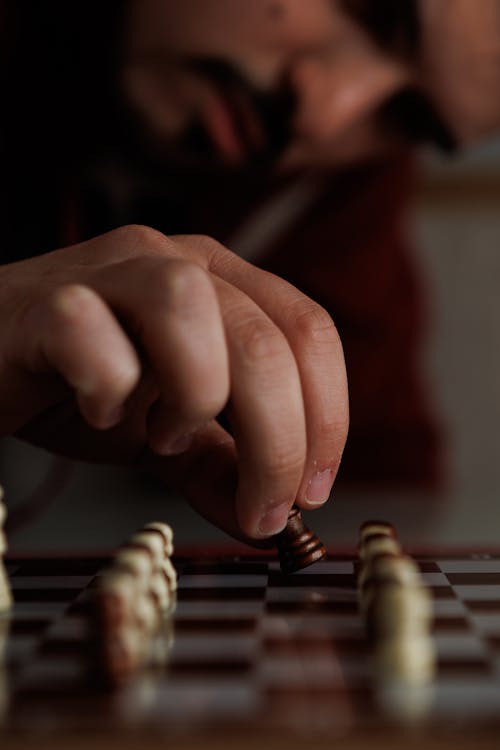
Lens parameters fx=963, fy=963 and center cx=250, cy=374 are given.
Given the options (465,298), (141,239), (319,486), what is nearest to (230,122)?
(141,239)

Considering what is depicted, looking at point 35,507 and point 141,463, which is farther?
point 35,507

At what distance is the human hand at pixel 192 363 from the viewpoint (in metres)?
0.63

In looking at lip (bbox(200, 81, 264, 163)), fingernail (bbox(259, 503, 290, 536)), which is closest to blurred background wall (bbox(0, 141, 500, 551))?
lip (bbox(200, 81, 264, 163))

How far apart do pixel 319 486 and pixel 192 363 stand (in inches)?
7.5

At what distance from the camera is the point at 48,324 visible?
65cm

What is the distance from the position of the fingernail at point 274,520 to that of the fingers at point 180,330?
3.8 inches

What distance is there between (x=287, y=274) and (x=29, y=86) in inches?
53.9

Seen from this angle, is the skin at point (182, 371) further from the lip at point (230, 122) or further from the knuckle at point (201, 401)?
the lip at point (230, 122)

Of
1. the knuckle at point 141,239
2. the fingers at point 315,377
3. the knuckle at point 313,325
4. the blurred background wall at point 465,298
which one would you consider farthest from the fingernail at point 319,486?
the blurred background wall at point 465,298

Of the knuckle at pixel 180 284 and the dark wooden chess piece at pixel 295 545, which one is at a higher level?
the knuckle at pixel 180 284

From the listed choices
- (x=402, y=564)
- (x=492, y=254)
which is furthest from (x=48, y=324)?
(x=492, y=254)

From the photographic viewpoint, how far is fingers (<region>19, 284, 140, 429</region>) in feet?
2.02

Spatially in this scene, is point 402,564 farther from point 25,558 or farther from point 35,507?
point 35,507

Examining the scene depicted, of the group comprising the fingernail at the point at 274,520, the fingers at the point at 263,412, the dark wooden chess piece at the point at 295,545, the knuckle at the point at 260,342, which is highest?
the knuckle at the point at 260,342
